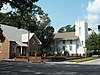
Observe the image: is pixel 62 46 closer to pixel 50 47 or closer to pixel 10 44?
pixel 50 47

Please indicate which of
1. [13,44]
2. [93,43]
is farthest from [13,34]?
[93,43]

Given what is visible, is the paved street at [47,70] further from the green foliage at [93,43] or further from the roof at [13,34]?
the green foliage at [93,43]

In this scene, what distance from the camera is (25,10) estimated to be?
30.9 metres

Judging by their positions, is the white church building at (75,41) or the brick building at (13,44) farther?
the white church building at (75,41)

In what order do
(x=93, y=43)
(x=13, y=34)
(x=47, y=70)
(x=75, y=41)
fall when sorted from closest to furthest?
(x=47, y=70) → (x=13, y=34) → (x=93, y=43) → (x=75, y=41)

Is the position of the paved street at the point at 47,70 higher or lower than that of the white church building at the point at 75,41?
lower

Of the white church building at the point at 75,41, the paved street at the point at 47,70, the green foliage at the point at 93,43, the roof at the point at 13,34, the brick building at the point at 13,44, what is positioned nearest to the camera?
the paved street at the point at 47,70

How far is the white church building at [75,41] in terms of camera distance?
82250 millimetres

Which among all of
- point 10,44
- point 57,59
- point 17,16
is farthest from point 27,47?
point 17,16

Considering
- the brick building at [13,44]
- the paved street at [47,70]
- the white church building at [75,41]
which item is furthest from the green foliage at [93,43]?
the paved street at [47,70]

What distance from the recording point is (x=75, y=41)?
83.8 metres

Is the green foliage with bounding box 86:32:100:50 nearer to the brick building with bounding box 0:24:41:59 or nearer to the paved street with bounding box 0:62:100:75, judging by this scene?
the brick building with bounding box 0:24:41:59

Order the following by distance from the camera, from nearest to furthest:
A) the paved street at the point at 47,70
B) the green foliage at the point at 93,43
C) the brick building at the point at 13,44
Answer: the paved street at the point at 47,70 < the brick building at the point at 13,44 < the green foliage at the point at 93,43

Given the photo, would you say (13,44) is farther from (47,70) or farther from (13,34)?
(47,70)
